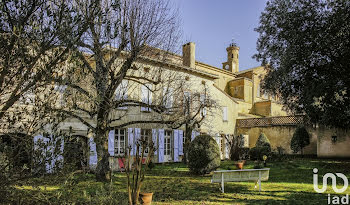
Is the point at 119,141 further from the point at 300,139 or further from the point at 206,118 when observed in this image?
the point at 300,139

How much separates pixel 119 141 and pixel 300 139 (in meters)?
13.4

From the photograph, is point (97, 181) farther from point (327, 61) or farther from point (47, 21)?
point (327, 61)

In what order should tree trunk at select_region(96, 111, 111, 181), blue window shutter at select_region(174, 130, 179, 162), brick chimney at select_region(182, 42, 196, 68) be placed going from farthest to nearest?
1. brick chimney at select_region(182, 42, 196, 68)
2. blue window shutter at select_region(174, 130, 179, 162)
3. tree trunk at select_region(96, 111, 111, 181)

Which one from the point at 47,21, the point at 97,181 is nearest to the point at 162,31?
the point at 97,181

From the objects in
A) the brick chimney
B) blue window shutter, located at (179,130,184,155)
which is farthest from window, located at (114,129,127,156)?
the brick chimney

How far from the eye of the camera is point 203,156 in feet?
41.2

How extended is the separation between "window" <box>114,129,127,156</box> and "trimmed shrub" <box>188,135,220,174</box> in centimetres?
526

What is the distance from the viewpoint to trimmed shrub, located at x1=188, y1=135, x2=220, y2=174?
1257cm

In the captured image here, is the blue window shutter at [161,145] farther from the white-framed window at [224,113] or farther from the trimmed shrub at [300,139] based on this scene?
the trimmed shrub at [300,139]

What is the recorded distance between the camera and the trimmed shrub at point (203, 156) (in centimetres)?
1257

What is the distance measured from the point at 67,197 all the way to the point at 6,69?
1958mm

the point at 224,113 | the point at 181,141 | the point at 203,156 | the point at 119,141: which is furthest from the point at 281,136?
the point at 119,141

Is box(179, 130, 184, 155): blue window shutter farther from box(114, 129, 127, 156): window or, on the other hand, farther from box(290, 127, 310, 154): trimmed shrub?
box(290, 127, 310, 154): trimmed shrub

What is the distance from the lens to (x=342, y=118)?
14.3 meters
